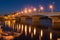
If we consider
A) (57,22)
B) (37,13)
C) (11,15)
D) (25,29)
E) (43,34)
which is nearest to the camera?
(43,34)

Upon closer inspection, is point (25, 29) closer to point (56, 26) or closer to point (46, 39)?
point (56, 26)

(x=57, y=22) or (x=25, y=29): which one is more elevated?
(x=57, y=22)

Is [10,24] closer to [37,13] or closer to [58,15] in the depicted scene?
[37,13]

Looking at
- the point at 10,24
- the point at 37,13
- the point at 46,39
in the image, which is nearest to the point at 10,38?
the point at 37,13

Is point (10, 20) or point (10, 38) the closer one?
point (10, 38)

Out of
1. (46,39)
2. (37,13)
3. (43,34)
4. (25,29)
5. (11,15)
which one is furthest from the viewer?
(11,15)

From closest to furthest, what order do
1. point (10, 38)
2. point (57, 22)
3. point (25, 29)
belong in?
point (57, 22), point (10, 38), point (25, 29)

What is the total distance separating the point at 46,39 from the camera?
47406mm

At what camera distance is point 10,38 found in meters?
65.6

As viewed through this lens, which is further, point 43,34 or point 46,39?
point 43,34

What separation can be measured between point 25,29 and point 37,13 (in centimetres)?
1124

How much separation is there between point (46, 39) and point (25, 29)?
34.0m

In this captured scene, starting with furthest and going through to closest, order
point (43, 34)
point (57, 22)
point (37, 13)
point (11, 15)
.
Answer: point (11, 15)
point (37, 13)
point (57, 22)
point (43, 34)

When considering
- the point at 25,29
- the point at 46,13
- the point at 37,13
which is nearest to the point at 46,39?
the point at 46,13
